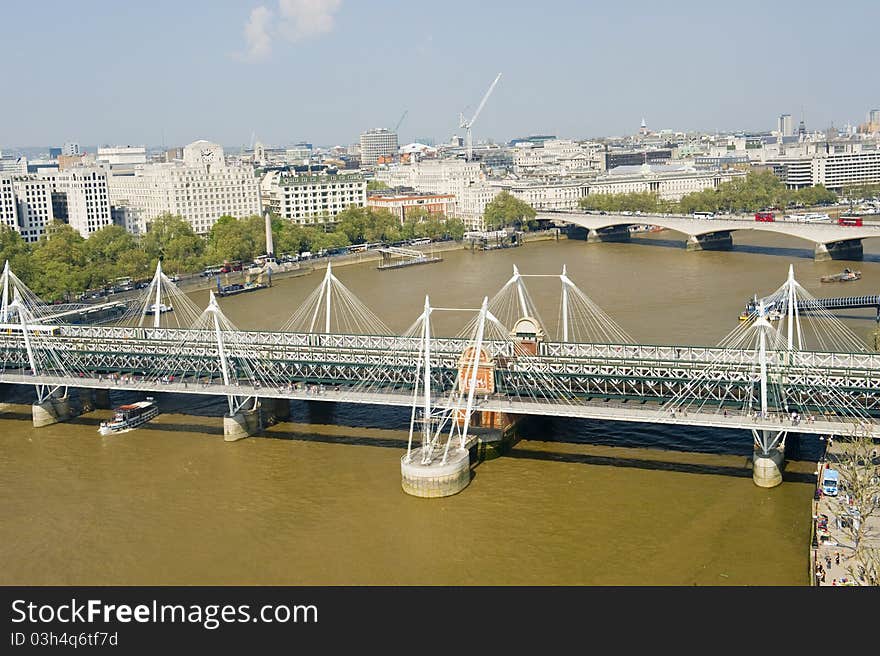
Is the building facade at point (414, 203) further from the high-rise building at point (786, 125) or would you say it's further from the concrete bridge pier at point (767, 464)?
the high-rise building at point (786, 125)

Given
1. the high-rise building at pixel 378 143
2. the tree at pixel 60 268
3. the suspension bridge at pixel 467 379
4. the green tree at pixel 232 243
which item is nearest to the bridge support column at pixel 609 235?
the green tree at pixel 232 243

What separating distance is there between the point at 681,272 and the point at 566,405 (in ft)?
63.9

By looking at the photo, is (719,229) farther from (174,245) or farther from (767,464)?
(767,464)

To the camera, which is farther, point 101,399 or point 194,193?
point 194,193

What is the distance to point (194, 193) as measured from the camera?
139 feet

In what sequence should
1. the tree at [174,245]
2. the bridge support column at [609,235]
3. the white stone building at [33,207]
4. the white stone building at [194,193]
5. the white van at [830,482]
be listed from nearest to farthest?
1. the white van at [830,482]
2. the tree at [174,245]
3. the white stone building at [194,193]
4. the bridge support column at [609,235]
5. the white stone building at [33,207]

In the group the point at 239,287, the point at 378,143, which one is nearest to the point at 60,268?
the point at 239,287

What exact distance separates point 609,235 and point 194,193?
18.1 meters

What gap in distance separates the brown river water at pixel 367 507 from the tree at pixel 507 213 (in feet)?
94.5

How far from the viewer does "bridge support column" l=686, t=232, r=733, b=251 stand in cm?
3734

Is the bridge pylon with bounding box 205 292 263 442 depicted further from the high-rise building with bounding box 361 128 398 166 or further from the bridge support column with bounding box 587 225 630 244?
the high-rise building with bounding box 361 128 398 166

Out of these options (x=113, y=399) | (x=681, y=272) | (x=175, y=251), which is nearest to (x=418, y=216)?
(x=175, y=251)

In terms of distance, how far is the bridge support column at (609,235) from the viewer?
139ft

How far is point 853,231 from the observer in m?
31.5
